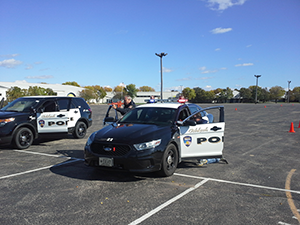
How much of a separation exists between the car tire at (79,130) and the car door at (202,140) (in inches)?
232

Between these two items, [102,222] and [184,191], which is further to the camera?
[184,191]

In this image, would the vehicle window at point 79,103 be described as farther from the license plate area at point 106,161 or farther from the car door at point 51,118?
the license plate area at point 106,161

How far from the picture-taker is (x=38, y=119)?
9.25 meters

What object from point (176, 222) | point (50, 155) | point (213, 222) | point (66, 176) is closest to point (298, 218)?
point (213, 222)

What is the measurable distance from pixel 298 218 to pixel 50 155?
6.52 meters

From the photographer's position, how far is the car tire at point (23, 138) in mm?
8556

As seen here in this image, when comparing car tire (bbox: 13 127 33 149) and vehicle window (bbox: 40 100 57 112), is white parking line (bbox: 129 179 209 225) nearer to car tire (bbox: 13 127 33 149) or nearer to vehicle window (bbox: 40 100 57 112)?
car tire (bbox: 13 127 33 149)

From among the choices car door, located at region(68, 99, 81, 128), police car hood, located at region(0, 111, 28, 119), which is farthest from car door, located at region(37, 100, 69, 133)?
police car hood, located at region(0, 111, 28, 119)

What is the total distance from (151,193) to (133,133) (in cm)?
135

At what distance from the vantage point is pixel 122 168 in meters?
5.06

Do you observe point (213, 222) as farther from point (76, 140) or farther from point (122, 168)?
point (76, 140)

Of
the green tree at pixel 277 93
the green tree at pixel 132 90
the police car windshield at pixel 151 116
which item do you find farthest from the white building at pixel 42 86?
the green tree at pixel 277 93

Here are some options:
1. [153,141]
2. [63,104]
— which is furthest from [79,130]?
[153,141]

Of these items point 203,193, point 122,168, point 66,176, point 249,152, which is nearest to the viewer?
point 203,193
